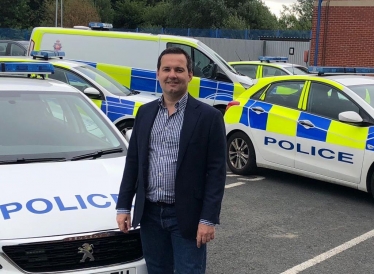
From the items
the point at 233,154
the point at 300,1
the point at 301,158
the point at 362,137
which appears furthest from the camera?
the point at 300,1

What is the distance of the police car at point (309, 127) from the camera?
7.05 meters

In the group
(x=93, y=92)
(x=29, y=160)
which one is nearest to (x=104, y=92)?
(x=93, y=92)

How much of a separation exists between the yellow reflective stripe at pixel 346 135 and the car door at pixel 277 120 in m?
0.55

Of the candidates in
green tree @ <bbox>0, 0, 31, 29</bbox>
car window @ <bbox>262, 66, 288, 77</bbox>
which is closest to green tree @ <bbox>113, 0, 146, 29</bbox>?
green tree @ <bbox>0, 0, 31, 29</bbox>

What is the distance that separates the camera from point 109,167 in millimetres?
4258

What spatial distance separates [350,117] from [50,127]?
370 centimetres

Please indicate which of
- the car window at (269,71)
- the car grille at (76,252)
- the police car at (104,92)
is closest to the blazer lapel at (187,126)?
the car grille at (76,252)

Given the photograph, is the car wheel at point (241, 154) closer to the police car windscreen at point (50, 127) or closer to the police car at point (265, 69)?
the police car windscreen at point (50, 127)

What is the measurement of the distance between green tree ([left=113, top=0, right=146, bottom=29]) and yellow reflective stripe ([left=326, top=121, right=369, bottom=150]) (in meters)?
50.7

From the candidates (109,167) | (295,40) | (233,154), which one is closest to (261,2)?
(295,40)

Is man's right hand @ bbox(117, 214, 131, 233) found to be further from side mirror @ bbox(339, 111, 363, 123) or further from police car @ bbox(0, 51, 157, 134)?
police car @ bbox(0, 51, 157, 134)

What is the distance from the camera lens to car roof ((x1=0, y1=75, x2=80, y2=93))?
16.1 ft

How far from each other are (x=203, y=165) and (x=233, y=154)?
548 centimetres

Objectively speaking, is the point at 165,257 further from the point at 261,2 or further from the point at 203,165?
the point at 261,2
